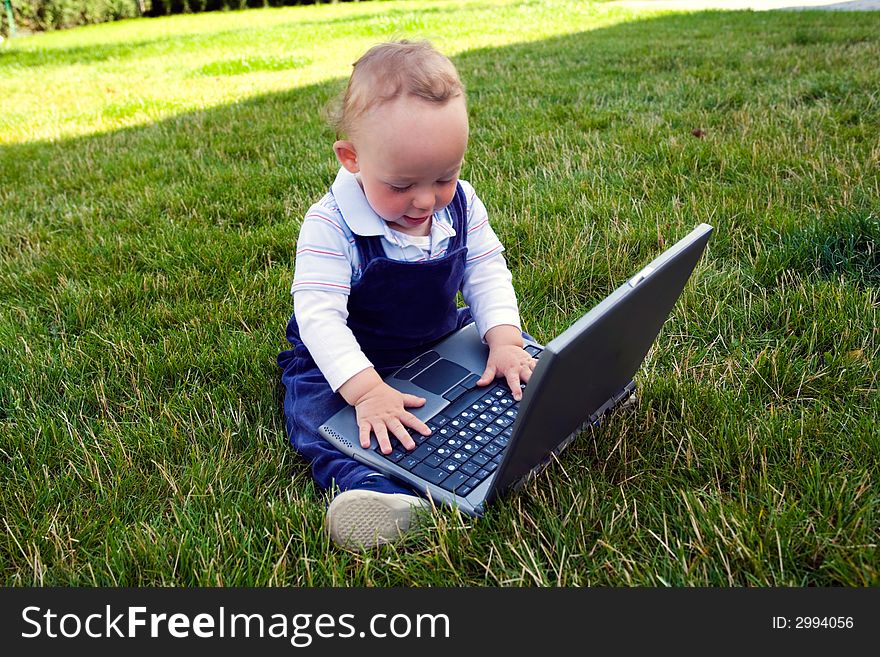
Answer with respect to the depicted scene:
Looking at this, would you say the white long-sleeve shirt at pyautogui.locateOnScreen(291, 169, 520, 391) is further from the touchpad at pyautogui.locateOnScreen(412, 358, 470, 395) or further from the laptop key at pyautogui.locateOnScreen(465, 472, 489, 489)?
the laptop key at pyautogui.locateOnScreen(465, 472, 489, 489)

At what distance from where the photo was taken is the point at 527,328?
269cm

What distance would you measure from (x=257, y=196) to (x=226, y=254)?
805 mm

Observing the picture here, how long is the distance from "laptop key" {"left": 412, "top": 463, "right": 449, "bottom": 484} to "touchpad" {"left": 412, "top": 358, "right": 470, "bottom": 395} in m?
0.31

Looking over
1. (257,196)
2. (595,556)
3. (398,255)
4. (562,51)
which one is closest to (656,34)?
(562,51)

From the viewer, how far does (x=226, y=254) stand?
329cm

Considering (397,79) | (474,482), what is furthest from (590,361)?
(397,79)

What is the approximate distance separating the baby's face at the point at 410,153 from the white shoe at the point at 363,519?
74cm

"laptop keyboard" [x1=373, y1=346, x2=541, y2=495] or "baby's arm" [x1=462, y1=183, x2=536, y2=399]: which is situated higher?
"baby's arm" [x1=462, y1=183, x2=536, y2=399]

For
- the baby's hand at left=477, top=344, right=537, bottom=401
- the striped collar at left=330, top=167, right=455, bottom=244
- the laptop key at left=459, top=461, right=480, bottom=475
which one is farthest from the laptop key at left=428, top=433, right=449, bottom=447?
the striped collar at left=330, top=167, right=455, bottom=244

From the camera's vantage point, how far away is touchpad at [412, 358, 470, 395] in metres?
2.19

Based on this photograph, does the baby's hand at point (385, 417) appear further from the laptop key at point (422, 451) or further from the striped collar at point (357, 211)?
the striped collar at point (357, 211)

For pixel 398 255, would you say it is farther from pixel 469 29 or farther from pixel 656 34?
pixel 469 29

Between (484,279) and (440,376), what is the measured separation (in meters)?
0.35

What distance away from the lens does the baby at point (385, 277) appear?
1822mm
